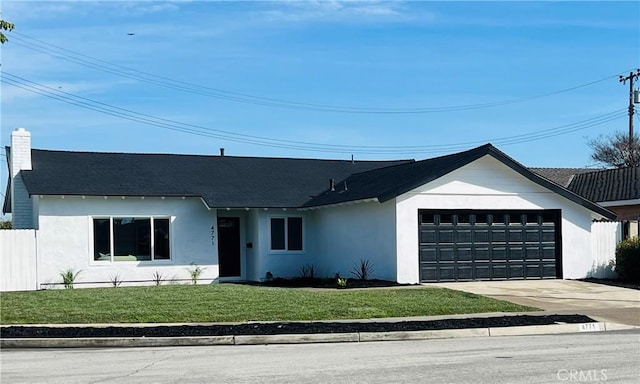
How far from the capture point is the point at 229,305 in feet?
58.4

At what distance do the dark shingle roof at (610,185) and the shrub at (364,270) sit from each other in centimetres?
1477

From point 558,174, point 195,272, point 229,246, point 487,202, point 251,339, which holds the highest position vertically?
point 558,174

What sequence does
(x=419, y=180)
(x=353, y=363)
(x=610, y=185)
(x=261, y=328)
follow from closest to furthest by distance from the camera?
(x=353, y=363), (x=261, y=328), (x=419, y=180), (x=610, y=185)

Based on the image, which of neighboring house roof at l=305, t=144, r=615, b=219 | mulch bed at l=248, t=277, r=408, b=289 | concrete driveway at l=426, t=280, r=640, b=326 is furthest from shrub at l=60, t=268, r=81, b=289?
concrete driveway at l=426, t=280, r=640, b=326

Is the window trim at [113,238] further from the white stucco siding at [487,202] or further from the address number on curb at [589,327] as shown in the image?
the address number on curb at [589,327]

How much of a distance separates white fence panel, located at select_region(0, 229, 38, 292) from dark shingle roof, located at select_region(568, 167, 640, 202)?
79.7 ft

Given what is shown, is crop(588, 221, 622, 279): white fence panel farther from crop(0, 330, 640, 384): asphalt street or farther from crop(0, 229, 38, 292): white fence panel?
crop(0, 229, 38, 292): white fence panel

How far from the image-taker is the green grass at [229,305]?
54.1 ft

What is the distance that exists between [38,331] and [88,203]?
1086 cm

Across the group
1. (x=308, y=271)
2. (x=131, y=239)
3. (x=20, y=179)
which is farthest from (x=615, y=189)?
(x=20, y=179)

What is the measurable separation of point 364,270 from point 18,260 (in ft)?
35.0

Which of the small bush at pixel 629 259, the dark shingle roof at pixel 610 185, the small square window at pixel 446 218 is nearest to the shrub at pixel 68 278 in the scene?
the small square window at pixel 446 218

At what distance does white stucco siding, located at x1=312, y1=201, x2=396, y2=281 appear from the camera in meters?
23.5

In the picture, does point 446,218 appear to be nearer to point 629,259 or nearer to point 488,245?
point 488,245
